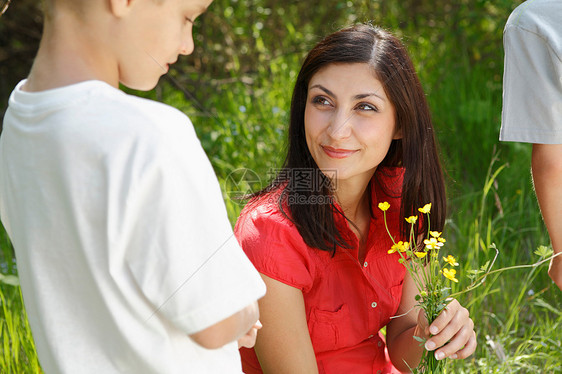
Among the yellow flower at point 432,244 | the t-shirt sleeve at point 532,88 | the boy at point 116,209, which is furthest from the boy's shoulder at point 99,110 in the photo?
the t-shirt sleeve at point 532,88

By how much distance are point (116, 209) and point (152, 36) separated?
0.86ft

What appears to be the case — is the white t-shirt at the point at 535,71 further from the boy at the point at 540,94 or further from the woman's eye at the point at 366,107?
the woman's eye at the point at 366,107

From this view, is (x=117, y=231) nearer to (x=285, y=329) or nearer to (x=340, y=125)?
(x=285, y=329)

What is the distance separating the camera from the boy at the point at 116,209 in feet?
2.61

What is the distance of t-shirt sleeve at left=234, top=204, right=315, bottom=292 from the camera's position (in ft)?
4.93

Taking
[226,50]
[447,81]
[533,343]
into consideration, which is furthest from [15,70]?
[533,343]

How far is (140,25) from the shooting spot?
0.87 metres

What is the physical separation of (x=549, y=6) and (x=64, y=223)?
135 centimetres

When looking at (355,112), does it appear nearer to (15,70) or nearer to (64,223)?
(64,223)

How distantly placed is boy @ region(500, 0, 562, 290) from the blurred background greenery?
478mm

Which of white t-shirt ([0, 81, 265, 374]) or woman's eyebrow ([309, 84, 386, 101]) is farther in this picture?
woman's eyebrow ([309, 84, 386, 101])

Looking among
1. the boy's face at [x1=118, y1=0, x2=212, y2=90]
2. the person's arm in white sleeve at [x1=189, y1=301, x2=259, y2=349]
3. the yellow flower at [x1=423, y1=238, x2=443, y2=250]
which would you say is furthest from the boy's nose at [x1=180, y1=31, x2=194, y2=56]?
the yellow flower at [x1=423, y1=238, x2=443, y2=250]

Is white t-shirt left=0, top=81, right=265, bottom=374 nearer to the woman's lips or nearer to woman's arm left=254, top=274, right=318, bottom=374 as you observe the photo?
woman's arm left=254, top=274, right=318, bottom=374

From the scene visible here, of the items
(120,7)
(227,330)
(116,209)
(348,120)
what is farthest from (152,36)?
(348,120)
